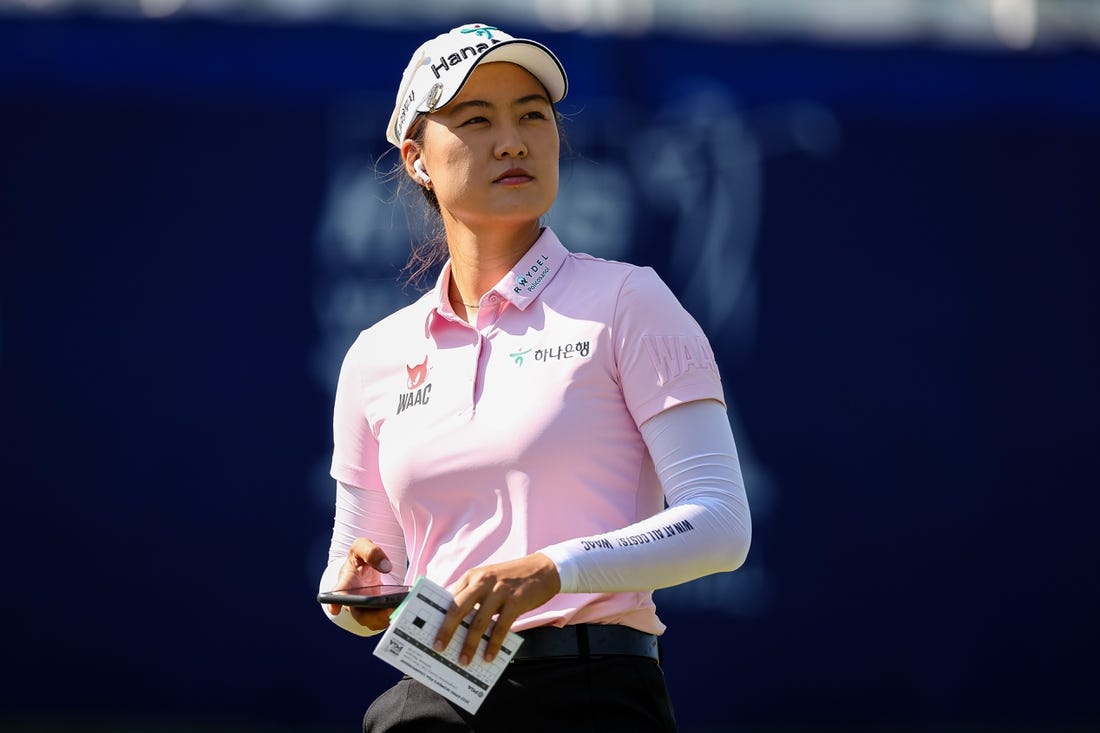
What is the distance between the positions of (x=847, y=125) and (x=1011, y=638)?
2099mm

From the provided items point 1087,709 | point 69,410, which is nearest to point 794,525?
point 1087,709

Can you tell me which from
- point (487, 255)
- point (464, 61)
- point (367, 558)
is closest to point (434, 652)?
point (367, 558)

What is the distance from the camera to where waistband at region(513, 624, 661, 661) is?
2158 mm

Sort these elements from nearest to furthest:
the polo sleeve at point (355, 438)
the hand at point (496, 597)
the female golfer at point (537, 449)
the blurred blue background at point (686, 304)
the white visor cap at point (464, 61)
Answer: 1. the hand at point (496, 597)
2. the female golfer at point (537, 449)
3. the white visor cap at point (464, 61)
4. the polo sleeve at point (355, 438)
5. the blurred blue background at point (686, 304)

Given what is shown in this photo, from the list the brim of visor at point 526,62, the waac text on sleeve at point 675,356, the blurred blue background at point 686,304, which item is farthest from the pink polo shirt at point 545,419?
the blurred blue background at point 686,304

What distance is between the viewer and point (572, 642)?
2.16 metres

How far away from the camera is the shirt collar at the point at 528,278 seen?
2.36 meters

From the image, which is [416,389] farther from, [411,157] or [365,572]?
[411,157]

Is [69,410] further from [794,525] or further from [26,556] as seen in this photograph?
[794,525]

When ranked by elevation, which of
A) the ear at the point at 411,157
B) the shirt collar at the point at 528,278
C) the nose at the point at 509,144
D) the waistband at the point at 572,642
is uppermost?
the ear at the point at 411,157

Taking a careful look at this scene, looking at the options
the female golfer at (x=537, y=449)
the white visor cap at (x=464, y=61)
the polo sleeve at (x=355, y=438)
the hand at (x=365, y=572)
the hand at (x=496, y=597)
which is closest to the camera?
the hand at (x=496, y=597)

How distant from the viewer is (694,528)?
209cm

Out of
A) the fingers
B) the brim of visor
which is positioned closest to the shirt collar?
the brim of visor

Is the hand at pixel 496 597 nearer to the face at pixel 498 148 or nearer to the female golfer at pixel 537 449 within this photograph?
the female golfer at pixel 537 449
